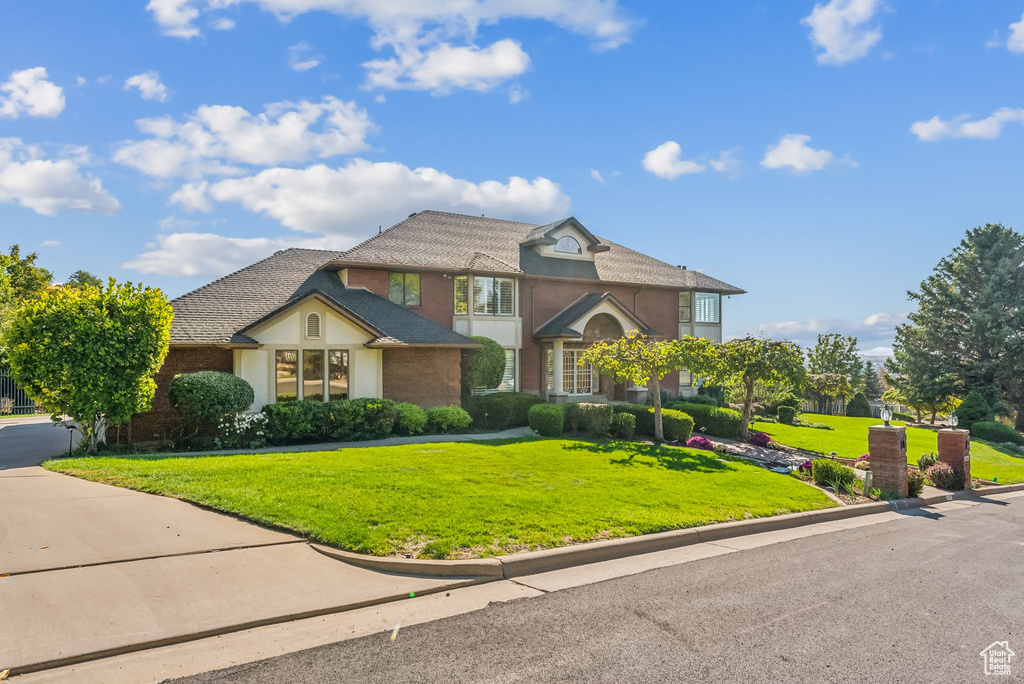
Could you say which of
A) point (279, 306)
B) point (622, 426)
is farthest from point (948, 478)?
point (279, 306)

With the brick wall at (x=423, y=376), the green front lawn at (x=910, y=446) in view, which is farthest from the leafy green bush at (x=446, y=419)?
the green front lawn at (x=910, y=446)

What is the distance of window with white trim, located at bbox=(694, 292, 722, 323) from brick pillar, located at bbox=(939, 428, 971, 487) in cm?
1685

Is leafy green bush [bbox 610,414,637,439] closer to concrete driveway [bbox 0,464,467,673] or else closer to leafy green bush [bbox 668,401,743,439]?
leafy green bush [bbox 668,401,743,439]

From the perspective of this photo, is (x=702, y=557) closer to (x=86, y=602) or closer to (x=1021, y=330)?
(x=86, y=602)

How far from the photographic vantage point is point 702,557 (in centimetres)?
799

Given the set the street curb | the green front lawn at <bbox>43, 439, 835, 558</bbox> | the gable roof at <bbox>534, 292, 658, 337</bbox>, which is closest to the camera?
the street curb

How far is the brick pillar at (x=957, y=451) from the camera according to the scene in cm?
1538

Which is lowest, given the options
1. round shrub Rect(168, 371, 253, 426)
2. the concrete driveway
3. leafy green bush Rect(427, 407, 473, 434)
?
the concrete driveway

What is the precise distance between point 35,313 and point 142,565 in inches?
393

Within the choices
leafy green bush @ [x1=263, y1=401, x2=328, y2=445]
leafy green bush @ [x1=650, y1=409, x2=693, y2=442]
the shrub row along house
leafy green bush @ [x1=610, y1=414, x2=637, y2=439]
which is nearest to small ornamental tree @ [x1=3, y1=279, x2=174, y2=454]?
the shrub row along house

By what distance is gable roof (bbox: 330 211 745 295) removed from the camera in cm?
2422

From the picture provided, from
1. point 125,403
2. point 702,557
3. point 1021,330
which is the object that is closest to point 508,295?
point 125,403

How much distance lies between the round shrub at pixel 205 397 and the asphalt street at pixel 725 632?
12.5m

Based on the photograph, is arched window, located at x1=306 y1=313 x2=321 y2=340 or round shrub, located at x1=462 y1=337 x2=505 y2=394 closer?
arched window, located at x1=306 y1=313 x2=321 y2=340
